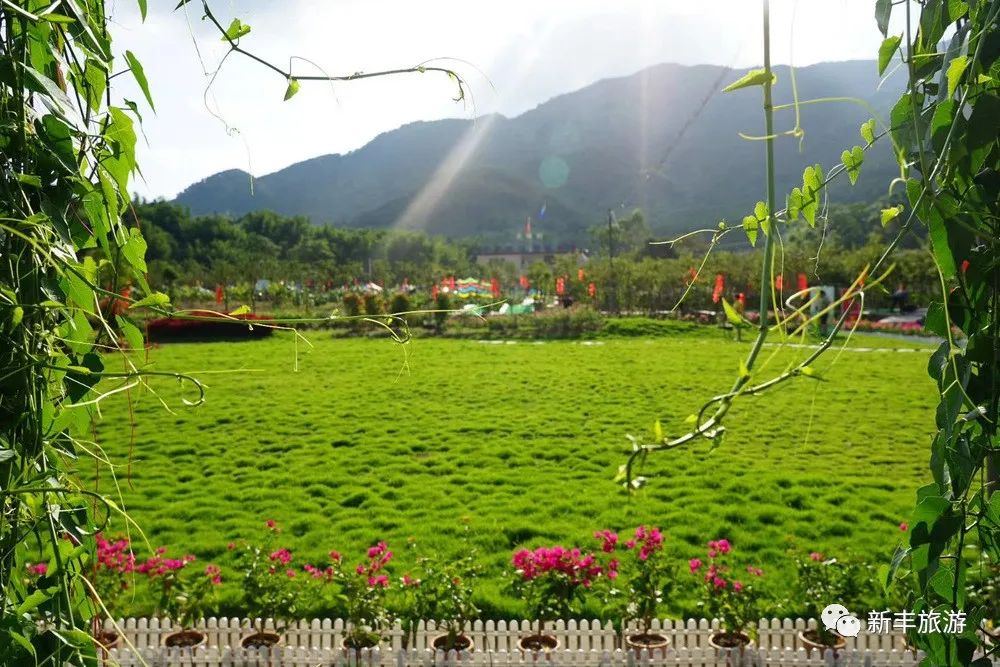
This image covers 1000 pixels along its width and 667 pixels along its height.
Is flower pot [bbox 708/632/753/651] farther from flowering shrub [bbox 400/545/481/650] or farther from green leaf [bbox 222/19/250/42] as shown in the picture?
green leaf [bbox 222/19/250/42]

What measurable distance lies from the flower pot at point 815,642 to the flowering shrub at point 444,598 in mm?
1543

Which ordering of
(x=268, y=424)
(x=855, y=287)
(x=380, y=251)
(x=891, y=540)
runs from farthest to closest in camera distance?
(x=380, y=251) < (x=268, y=424) < (x=891, y=540) < (x=855, y=287)

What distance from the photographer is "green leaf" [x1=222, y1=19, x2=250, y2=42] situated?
104 cm

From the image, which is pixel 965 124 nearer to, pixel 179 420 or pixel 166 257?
pixel 179 420

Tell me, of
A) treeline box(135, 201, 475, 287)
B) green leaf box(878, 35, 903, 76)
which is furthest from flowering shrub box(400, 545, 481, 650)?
treeline box(135, 201, 475, 287)

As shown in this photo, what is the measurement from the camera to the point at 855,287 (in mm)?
1078

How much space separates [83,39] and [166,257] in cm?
5873

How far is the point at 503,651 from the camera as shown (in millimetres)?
3279

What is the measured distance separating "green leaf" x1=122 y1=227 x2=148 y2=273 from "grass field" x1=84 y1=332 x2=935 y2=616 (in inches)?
59.7

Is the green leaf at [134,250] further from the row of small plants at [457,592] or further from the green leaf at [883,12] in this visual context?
the row of small plants at [457,592]

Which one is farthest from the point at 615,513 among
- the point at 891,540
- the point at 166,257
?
the point at 166,257

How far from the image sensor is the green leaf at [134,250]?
1.07 m

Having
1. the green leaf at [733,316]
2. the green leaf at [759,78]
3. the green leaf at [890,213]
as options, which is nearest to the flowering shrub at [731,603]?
the green leaf at [890,213]

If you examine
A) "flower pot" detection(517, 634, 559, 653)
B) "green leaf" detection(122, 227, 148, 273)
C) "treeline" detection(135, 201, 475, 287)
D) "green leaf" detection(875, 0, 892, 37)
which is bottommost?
"flower pot" detection(517, 634, 559, 653)
